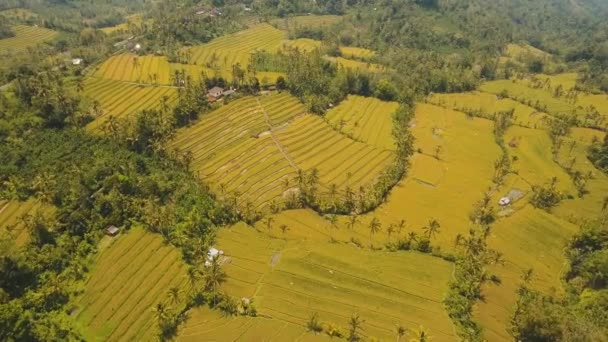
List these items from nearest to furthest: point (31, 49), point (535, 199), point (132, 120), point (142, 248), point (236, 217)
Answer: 1. point (142, 248)
2. point (236, 217)
3. point (535, 199)
4. point (132, 120)
5. point (31, 49)

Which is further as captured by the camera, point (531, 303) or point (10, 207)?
point (10, 207)

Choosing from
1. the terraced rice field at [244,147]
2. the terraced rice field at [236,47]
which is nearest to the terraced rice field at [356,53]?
the terraced rice field at [236,47]

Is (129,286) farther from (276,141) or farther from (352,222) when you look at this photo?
(276,141)

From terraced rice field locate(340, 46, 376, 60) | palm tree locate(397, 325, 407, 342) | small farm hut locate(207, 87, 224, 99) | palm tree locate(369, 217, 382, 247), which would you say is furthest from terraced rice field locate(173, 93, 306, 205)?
terraced rice field locate(340, 46, 376, 60)

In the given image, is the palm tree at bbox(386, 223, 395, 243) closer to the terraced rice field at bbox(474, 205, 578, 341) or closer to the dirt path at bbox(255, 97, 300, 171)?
the terraced rice field at bbox(474, 205, 578, 341)

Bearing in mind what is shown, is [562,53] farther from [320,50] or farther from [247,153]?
[247,153]

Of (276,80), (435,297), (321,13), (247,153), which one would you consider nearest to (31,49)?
(276,80)

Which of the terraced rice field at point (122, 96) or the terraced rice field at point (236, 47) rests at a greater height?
the terraced rice field at point (122, 96)

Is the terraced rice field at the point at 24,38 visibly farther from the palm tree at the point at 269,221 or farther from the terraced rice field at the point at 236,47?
the palm tree at the point at 269,221
